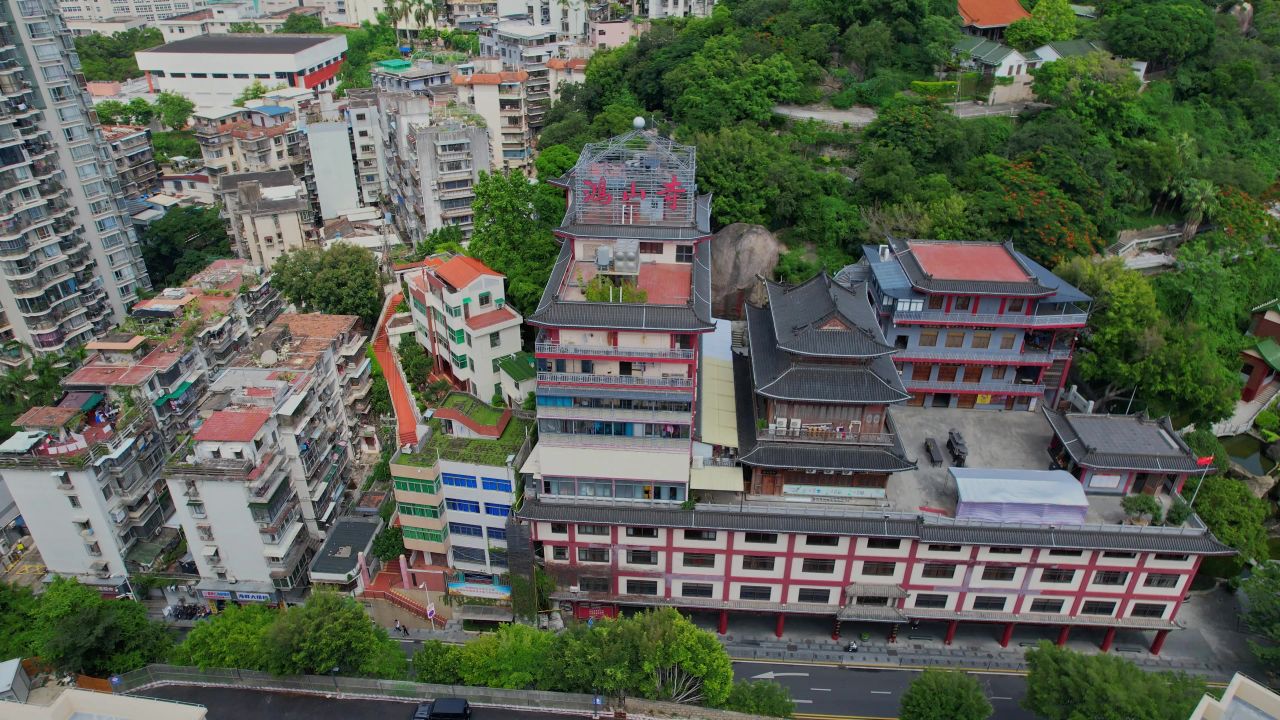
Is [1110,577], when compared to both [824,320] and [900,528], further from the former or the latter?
[824,320]

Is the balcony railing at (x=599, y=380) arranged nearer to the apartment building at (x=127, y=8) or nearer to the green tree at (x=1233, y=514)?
the green tree at (x=1233, y=514)

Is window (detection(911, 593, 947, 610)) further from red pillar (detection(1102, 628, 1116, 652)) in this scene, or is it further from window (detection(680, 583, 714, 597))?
window (detection(680, 583, 714, 597))

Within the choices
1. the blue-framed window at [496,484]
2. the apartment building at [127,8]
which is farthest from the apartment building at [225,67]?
the blue-framed window at [496,484]

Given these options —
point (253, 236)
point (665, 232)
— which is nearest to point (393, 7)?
point (253, 236)

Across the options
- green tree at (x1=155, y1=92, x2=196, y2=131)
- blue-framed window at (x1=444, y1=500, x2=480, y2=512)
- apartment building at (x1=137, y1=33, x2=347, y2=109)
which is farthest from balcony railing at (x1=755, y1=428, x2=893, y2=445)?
apartment building at (x1=137, y1=33, x2=347, y2=109)

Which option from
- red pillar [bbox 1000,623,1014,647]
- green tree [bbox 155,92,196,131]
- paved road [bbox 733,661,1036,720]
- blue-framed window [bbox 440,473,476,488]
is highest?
green tree [bbox 155,92,196,131]

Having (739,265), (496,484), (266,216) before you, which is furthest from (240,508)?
(266,216)
